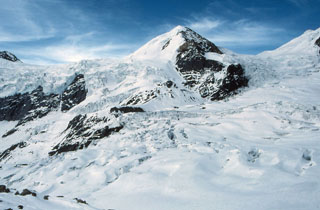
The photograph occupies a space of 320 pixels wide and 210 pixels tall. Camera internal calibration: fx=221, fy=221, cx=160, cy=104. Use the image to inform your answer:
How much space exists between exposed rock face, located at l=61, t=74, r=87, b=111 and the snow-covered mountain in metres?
0.33

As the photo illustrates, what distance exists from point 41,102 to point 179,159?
54.0 meters

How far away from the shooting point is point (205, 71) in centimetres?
4394

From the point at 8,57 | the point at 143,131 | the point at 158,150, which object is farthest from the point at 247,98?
the point at 8,57

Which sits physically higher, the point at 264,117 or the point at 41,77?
the point at 41,77

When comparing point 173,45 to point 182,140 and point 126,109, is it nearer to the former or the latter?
point 126,109

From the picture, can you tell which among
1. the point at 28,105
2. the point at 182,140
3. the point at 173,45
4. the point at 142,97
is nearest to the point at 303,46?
the point at 173,45

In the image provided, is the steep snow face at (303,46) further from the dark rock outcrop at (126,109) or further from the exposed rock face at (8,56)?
the exposed rock face at (8,56)

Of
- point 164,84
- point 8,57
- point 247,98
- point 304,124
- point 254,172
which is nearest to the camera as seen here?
point 254,172

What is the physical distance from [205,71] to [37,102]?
144 feet

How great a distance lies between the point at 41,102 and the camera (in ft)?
187

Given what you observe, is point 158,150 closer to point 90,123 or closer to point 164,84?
point 90,123

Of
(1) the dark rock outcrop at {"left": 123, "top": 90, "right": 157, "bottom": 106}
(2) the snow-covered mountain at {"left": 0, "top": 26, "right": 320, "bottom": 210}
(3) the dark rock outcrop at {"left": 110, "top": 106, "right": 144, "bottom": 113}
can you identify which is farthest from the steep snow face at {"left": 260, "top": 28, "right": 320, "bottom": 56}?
(3) the dark rock outcrop at {"left": 110, "top": 106, "right": 144, "bottom": 113}

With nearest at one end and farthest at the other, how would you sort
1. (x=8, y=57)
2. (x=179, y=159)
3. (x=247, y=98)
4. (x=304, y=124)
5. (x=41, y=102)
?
1. (x=179, y=159)
2. (x=304, y=124)
3. (x=247, y=98)
4. (x=41, y=102)
5. (x=8, y=57)

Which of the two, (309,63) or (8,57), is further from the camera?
(8,57)
